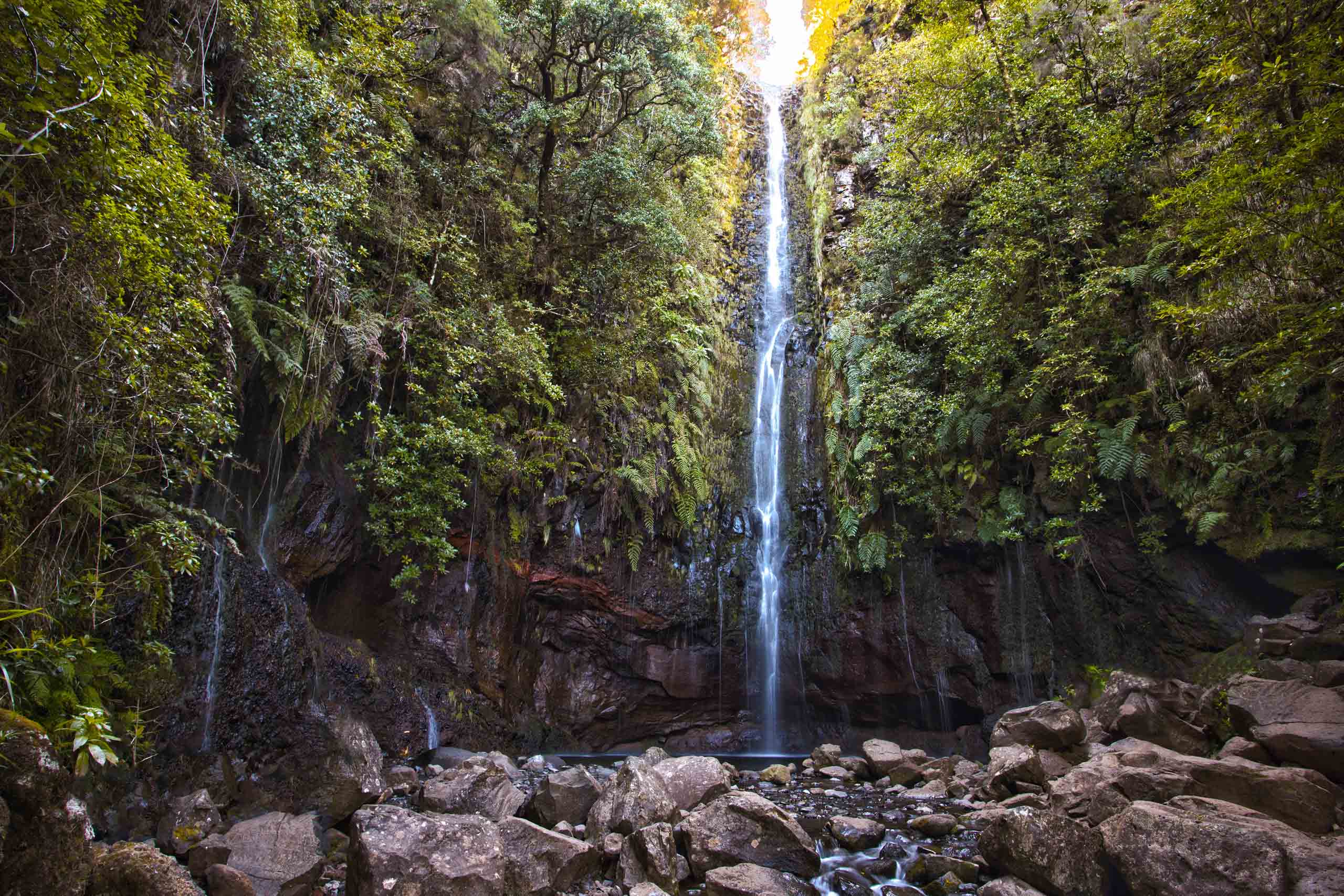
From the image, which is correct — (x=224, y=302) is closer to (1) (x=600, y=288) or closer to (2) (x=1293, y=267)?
(1) (x=600, y=288)

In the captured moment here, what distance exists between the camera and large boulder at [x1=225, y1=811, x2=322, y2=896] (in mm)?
5418

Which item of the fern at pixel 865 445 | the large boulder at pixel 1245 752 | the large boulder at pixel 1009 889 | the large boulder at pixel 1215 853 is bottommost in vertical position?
the large boulder at pixel 1009 889

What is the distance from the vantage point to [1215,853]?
481 centimetres

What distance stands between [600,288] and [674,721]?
981 cm

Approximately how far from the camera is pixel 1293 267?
306 inches

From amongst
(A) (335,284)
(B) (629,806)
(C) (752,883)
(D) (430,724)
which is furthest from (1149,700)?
(A) (335,284)

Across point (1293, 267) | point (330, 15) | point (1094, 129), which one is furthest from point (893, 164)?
point (330, 15)

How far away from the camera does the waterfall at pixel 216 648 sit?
295 inches

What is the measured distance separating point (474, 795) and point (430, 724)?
12.2 feet

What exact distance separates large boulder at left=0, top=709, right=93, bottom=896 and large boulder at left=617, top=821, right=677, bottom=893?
401 centimetres

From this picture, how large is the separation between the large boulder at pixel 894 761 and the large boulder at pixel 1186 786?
3.18 meters

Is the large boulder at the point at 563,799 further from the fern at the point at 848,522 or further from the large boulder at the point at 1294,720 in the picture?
the fern at the point at 848,522

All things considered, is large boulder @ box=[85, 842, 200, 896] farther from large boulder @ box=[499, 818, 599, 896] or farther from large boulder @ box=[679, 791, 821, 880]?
large boulder @ box=[679, 791, 821, 880]

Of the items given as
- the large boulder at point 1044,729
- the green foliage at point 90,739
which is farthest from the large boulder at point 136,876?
the large boulder at point 1044,729
